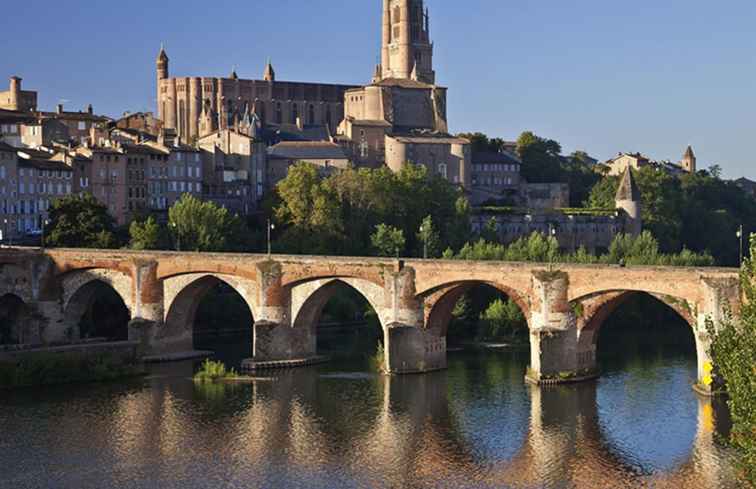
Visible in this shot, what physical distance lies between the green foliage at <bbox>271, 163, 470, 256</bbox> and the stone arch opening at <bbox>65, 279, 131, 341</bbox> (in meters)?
16.0

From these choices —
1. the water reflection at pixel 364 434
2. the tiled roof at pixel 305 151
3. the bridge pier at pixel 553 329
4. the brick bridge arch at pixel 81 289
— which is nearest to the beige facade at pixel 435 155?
the tiled roof at pixel 305 151

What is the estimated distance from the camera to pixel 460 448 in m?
43.9

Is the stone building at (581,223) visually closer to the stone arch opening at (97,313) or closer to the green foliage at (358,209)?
the green foliage at (358,209)

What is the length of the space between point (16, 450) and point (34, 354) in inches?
546

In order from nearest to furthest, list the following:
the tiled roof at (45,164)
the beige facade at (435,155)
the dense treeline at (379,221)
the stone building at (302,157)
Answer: the dense treeline at (379,221) → the tiled roof at (45,164) → the stone building at (302,157) → the beige facade at (435,155)

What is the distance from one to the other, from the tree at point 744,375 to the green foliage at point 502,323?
116 ft

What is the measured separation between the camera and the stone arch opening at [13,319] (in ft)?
220

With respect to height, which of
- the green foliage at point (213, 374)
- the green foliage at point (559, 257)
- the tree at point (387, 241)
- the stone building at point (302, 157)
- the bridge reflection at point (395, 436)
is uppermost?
the stone building at point (302, 157)

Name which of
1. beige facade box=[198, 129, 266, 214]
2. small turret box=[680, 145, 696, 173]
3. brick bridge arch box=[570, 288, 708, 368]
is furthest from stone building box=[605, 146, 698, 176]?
brick bridge arch box=[570, 288, 708, 368]

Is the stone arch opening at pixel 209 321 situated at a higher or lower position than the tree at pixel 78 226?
lower

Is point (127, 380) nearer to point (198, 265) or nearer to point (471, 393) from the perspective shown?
point (198, 265)

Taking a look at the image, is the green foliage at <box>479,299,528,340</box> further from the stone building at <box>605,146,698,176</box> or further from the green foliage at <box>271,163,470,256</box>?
the stone building at <box>605,146,698,176</box>

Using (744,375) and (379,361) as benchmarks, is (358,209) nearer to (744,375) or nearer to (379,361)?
(379,361)

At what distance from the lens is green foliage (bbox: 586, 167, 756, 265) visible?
349 feet
